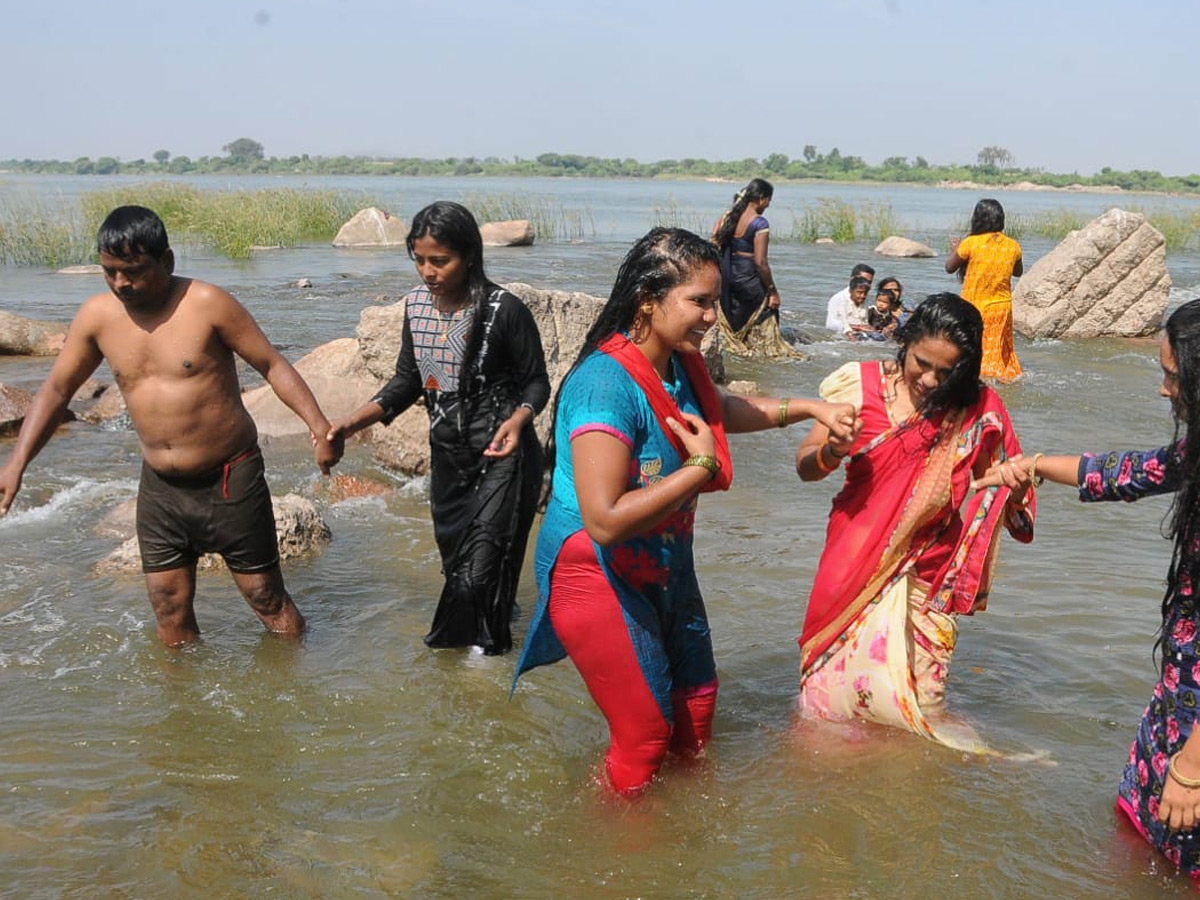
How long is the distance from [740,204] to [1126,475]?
8.19m

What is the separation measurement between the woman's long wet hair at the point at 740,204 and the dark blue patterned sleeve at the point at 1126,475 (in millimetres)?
7539

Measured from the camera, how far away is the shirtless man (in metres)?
4.11

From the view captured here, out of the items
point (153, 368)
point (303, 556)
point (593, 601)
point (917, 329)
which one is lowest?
point (303, 556)

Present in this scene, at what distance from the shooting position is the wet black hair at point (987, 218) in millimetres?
9906

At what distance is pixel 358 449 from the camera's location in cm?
832

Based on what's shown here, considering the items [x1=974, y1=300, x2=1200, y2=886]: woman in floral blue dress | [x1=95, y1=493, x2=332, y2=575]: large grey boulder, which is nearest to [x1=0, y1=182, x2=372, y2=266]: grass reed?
[x1=95, y1=493, x2=332, y2=575]: large grey boulder

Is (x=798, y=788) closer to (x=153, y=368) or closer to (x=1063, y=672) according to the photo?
(x=1063, y=672)

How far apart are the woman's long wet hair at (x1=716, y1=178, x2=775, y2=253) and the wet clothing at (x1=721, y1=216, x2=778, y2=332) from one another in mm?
88

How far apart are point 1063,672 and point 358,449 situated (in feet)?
16.8

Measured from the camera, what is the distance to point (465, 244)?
170 inches

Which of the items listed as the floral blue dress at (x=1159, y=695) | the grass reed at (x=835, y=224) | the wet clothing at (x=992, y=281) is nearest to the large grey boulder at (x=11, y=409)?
the wet clothing at (x=992, y=281)

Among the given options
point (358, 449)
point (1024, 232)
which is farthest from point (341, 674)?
point (1024, 232)

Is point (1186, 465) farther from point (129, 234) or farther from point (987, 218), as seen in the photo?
point (987, 218)

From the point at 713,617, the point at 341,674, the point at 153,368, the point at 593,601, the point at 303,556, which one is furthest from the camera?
the point at 303,556
